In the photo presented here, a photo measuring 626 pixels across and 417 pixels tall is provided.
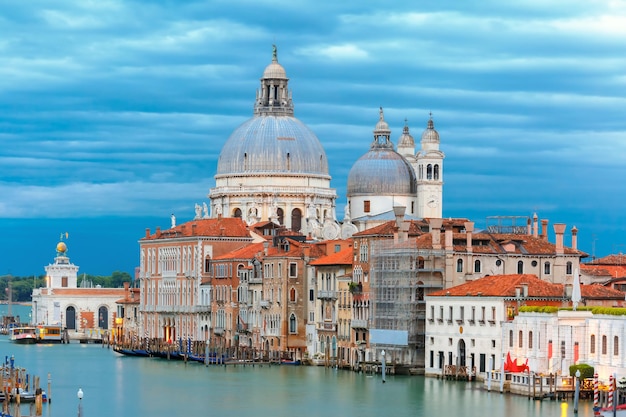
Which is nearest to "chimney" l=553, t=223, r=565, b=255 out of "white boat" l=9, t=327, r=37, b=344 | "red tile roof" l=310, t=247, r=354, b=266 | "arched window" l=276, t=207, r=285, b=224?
"red tile roof" l=310, t=247, r=354, b=266

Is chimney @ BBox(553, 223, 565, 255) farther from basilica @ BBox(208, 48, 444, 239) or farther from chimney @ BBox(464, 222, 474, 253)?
basilica @ BBox(208, 48, 444, 239)

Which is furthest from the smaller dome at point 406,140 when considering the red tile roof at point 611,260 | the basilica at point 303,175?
the red tile roof at point 611,260

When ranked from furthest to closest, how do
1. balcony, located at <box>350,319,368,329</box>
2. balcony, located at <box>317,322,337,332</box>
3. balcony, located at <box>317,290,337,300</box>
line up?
balcony, located at <box>317,290,337,300</box> → balcony, located at <box>317,322,337,332</box> → balcony, located at <box>350,319,368,329</box>

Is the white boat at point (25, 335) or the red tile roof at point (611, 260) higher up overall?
the red tile roof at point (611, 260)

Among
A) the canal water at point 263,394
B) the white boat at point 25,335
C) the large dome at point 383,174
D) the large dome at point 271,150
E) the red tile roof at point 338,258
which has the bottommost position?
the canal water at point 263,394

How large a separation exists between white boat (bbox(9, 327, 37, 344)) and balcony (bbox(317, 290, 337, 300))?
36623 mm

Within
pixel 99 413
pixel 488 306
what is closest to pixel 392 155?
pixel 488 306

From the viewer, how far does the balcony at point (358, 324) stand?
251ft

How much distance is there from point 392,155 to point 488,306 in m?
39.9

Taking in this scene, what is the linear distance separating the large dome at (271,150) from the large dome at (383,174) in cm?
485

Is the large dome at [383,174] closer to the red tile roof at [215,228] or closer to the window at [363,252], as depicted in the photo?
the red tile roof at [215,228]

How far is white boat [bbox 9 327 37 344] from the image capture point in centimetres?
11468

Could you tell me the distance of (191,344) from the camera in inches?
3701

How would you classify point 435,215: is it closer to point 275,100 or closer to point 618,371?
point 275,100
